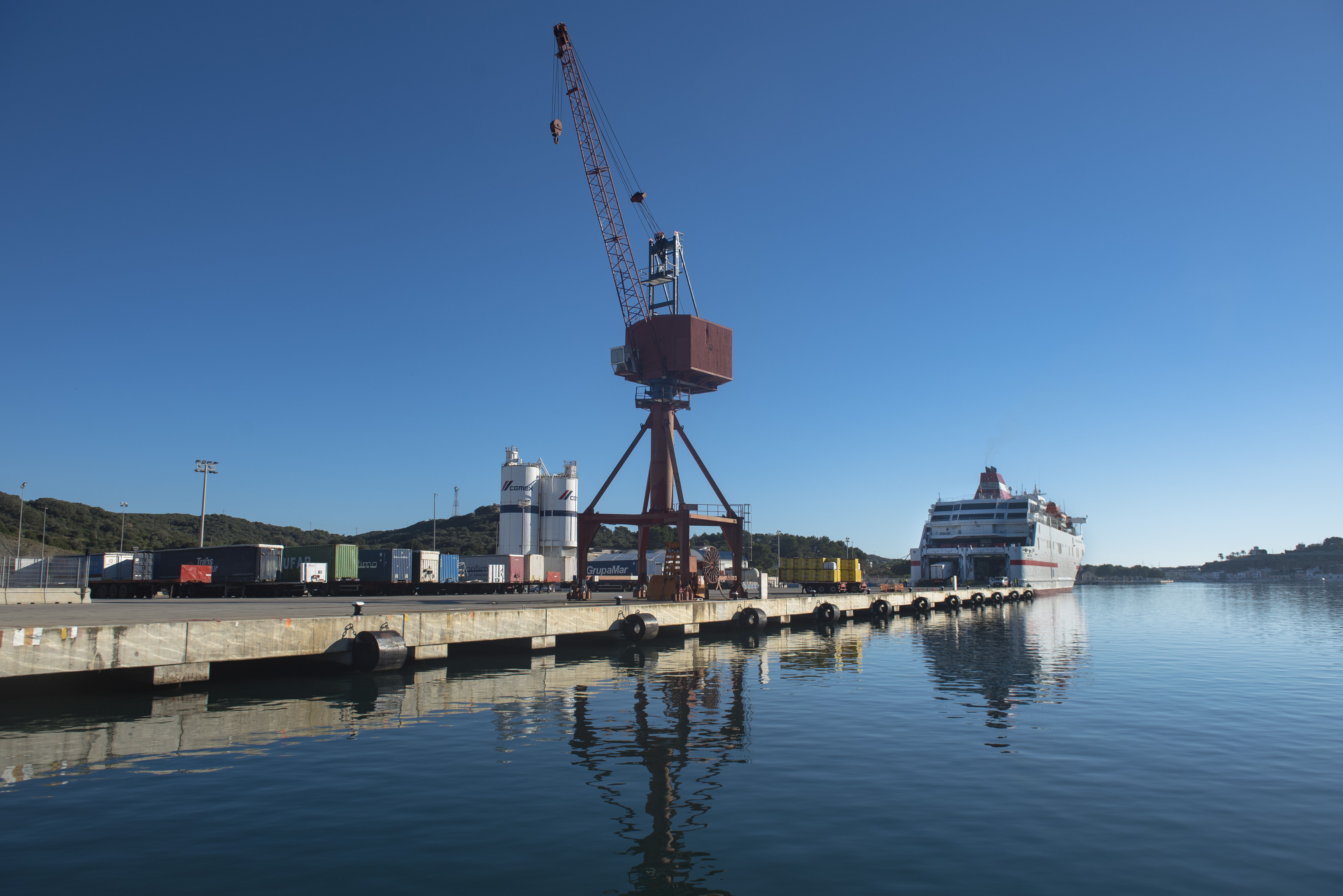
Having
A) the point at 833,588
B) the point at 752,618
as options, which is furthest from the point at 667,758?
the point at 833,588

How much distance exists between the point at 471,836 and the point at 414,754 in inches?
214

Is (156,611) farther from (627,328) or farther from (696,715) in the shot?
(627,328)

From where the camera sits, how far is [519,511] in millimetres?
106625

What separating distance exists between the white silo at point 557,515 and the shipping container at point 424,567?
112 feet

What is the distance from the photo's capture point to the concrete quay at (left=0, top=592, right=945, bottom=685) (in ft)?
63.2

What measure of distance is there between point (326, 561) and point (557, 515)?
44.0 m

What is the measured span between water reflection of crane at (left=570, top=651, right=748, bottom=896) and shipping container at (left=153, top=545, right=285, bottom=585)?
48.1 metres

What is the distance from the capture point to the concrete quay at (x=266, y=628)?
758 inches

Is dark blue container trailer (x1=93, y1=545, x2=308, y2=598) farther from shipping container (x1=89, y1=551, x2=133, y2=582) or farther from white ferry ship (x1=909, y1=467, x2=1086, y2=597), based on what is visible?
white ferry ship (x1=909, y1=467, x2=1086, y2=597)

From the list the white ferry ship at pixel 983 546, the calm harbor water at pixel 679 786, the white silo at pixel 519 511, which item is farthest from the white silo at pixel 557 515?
the calm harbor water at pixel 679 786

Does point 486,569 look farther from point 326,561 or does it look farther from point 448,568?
point 326,561

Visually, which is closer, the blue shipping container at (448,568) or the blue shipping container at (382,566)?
the blue shipping container at (382,566)

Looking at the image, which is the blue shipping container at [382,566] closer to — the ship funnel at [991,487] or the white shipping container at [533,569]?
the white shipping container at [533,569]

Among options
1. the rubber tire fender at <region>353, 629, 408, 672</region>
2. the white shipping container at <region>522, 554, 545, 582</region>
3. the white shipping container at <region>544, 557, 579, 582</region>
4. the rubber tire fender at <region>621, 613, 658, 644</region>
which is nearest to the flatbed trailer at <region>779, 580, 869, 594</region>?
the white shipping container at <region>522, 554, 545, 582</region>
